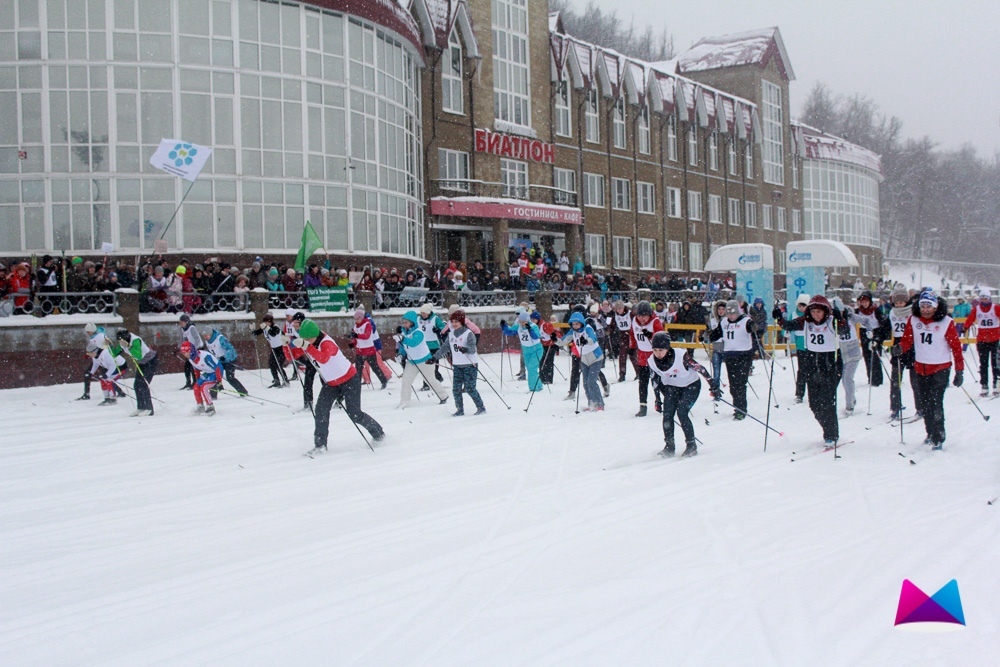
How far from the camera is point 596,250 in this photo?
40.5 m

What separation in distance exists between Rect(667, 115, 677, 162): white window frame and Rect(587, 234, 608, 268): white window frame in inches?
333

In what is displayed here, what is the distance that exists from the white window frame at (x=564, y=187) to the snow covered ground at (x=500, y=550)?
88.4 ft

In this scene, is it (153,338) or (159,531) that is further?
(153,338)

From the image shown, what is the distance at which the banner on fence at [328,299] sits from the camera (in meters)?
21.0

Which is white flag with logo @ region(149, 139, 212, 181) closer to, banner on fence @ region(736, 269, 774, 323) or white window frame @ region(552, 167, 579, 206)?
banner on fence @ region(736, 269, 774, 323)

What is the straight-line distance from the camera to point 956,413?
490 inches

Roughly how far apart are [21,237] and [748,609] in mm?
22863

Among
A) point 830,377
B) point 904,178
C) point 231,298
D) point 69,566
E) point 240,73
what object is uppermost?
point 904,178

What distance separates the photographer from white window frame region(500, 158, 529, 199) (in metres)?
35.1

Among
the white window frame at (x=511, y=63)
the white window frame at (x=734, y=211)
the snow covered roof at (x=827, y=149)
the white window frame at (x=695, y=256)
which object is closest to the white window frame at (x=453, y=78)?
the white window frame at (x=511, y=63)

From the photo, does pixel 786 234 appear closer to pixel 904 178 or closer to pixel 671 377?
pixel 904 178

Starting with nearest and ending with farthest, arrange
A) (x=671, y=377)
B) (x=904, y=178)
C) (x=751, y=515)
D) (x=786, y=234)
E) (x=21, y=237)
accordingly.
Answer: (x=751, y=515) < (x=671, y=377) < (x=21, y=237) < (x=786, y=234) < (x=904, y=178)

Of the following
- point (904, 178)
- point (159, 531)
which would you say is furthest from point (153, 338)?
point (904, 178)

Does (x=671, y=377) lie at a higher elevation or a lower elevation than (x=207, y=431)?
higher
